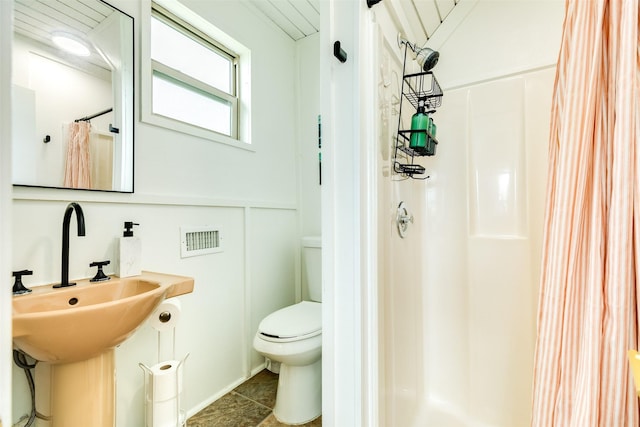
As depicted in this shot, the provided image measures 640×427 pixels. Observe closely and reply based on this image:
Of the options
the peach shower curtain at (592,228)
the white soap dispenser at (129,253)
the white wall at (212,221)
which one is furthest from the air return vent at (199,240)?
the peach shower curtain at (592,228)

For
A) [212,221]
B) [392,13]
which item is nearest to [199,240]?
[212,221]

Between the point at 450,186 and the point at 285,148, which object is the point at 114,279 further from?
the point at 450,186

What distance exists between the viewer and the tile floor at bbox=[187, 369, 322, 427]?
1463 millimetres

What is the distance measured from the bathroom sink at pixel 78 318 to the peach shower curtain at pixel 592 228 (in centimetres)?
123

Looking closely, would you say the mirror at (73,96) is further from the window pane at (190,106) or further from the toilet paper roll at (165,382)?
the toilet paper roll at (165,382)

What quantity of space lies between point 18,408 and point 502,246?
2039 millimetres

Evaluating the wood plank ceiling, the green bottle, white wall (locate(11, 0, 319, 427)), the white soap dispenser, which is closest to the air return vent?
white wall (locate(11, 0, 319, 427))

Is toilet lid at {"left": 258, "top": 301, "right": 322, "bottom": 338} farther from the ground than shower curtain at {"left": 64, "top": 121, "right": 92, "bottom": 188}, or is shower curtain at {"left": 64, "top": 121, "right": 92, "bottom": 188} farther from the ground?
shower curtain at {"left": 64, "top": 121, "right": 92, "bottom": 188}

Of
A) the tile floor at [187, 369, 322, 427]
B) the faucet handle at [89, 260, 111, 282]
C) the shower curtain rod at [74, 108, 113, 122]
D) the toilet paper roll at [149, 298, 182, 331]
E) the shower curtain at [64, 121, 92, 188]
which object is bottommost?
the tile floor at [187, 369, 322, 427]

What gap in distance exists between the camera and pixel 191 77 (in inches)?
67.1

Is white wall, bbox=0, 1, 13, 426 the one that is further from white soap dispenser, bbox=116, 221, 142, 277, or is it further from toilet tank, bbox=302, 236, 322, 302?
toilet tank, bbox=302, 236, 322, 302

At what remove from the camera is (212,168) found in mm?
1666

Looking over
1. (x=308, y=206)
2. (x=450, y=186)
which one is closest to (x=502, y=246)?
(x=450, y=186)

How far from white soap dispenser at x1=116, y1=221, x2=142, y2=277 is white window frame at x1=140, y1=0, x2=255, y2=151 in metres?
0.53
